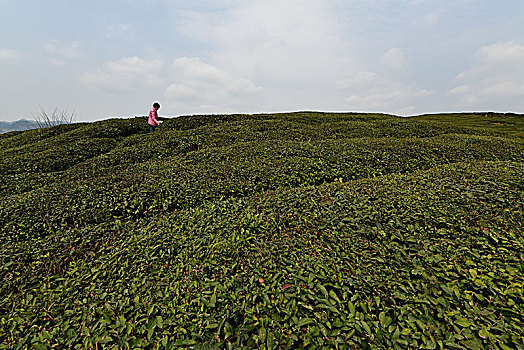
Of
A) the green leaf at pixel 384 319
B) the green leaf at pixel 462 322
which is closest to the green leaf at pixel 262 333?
the green leaf at pixel 384 319

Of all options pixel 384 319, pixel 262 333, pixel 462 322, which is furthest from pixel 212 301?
pixel 462 322

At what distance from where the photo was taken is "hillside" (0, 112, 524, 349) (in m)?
4.22

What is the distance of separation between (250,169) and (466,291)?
921 centimetres

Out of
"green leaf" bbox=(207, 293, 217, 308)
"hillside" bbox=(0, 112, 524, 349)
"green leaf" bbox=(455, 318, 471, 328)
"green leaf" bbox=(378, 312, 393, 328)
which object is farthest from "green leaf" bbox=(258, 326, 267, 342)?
"green leaf" bbox=(455, 318, 471, 328)

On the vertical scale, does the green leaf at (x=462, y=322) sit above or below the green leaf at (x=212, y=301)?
above

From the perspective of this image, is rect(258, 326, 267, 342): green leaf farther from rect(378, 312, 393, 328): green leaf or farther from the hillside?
rect(378, 312, 393, 328): green leaf

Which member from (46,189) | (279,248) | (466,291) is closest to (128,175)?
(46,189)

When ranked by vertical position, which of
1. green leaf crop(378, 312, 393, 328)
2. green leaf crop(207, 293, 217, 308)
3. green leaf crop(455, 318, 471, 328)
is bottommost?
green leaf crop(207, 293, 217, 308)

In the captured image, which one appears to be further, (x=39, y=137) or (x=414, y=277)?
(x=39, y=137)

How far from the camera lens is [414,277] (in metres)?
5.01

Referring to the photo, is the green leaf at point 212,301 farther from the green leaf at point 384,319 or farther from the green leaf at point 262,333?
the green leaf at point 384,319

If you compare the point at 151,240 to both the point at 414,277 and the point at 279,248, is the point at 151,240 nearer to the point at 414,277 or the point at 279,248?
the point at 279,248

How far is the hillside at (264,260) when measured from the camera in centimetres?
422

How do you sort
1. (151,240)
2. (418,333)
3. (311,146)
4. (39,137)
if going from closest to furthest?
1. (418,333)
2. (151,240)
3. (311,146)
4. (39,137)
